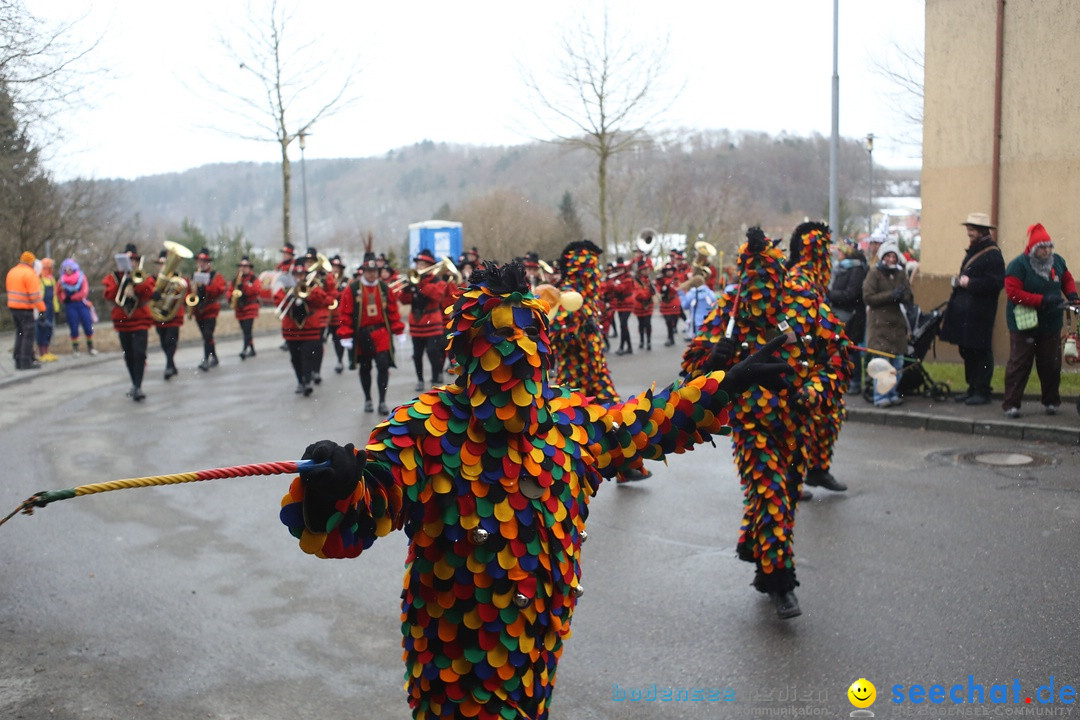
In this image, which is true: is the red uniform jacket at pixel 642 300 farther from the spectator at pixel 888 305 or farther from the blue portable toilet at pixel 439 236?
the blue portable toilet at pixel 439 236

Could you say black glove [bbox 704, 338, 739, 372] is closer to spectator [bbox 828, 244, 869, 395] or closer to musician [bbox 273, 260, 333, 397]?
spectator [bbox 828, 244, 869, 395]

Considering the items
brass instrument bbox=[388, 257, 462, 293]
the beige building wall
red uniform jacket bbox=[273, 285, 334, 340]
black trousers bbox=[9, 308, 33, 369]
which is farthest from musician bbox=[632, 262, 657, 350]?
black trousers bbox=[9, 308, 33, 369]

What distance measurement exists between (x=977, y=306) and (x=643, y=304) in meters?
10.1

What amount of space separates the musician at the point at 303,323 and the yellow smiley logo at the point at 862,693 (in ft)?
36.8

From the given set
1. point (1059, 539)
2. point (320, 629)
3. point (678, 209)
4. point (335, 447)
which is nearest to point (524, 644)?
point (335, 447)

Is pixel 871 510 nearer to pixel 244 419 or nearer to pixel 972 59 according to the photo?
pixel 244 419

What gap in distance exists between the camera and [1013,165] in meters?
13.8

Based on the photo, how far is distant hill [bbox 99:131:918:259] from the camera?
1827 inches

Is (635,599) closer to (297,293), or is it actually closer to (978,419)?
(978,419)

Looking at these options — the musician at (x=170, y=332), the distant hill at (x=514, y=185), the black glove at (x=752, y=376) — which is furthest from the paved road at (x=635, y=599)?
the distant hill at (x=514, y=185)

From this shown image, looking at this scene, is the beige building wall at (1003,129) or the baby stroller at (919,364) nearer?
the baby stroller at (919,364)

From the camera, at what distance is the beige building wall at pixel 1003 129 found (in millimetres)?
13195

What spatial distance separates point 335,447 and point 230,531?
539cm

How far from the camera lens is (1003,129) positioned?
1386 centimetres
